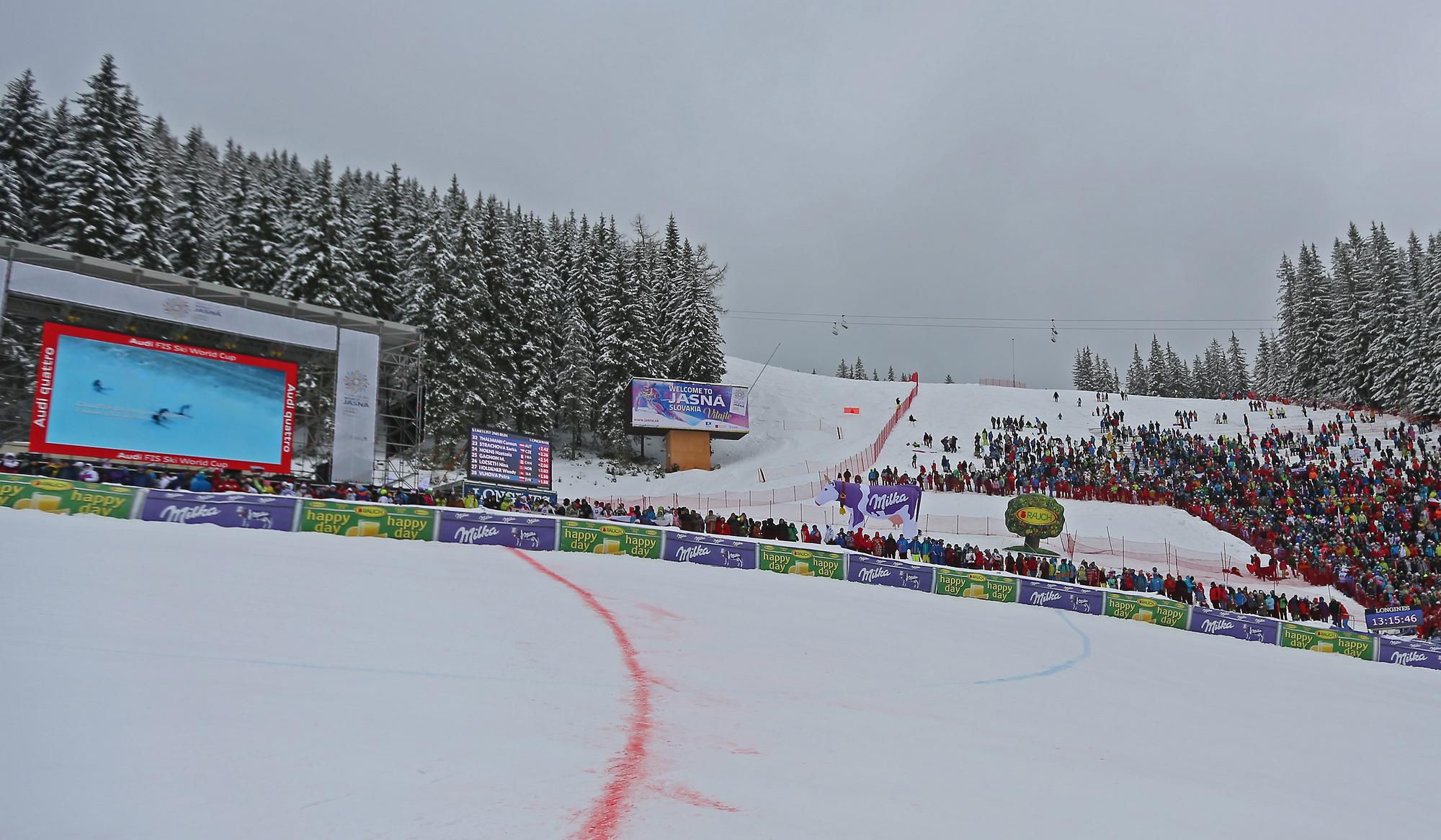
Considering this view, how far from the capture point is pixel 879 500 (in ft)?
103

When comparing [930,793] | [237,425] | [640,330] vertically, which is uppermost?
[640,330]

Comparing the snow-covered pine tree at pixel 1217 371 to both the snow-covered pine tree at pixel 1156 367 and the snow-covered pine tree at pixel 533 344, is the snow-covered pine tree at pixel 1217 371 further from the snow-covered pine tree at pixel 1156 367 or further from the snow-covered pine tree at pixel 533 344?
the snow-covered pine tree at pixel 533 344

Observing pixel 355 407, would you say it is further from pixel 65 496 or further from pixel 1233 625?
pixel 1233 625

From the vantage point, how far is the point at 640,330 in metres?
54.0

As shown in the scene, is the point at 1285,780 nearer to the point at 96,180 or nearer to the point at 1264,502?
the point at 1264,502

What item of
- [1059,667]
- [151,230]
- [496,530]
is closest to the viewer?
[1059,667]

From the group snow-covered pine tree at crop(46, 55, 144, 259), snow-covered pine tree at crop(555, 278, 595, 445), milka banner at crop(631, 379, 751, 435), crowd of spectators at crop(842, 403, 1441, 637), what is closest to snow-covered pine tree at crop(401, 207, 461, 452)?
snow-covered pine tree at crop(555, 278, 595, 445)

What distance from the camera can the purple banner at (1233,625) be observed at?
22953mm

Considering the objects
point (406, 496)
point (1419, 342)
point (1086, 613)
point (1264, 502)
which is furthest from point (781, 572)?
point (1419, 342)

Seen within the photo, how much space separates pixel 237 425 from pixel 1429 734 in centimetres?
2753

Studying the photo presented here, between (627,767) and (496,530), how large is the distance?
14.5m

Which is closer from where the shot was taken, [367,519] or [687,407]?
[367,519]

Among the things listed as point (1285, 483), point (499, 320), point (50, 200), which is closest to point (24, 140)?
point (50, 200)

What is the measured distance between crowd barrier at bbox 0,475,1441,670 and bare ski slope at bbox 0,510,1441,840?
4.13 feet
